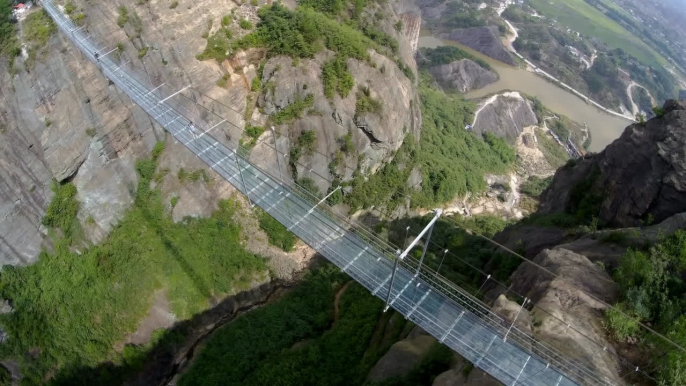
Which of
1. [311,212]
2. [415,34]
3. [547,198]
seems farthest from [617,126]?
[311,212]

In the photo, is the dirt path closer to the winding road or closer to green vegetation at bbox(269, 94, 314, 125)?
green vegetation at bbox(269, 94, 314, 125)

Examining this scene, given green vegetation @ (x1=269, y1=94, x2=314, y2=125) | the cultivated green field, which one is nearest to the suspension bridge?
green vegetation @ (x1=269, y1=94, x2=314, y2=125)

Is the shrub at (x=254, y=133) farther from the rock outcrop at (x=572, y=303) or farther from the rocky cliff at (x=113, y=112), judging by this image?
the rock outcrop at (x=572, y=303)

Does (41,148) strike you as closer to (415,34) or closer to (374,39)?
(374,39)

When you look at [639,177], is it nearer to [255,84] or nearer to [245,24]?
[255,84]

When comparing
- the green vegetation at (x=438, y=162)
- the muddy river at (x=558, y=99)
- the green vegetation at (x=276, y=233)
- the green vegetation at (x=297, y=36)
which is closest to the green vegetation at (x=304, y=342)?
the green vegetation at (x=276, y=233)

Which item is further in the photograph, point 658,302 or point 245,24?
point 245,24

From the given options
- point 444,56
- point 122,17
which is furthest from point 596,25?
point 122,17
